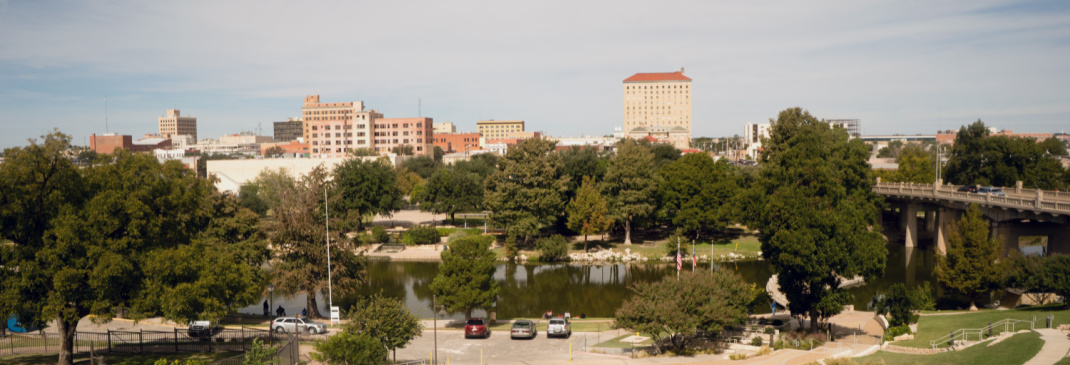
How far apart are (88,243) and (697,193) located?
60.8 metres

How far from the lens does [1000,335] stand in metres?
30.8

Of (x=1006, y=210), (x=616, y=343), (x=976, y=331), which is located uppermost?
(x=1006, y=210)

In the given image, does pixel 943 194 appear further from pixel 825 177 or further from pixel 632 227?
pixel 825 177

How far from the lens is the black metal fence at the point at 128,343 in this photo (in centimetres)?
2987

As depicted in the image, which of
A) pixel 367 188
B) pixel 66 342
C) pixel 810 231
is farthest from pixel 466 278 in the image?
pixel 367 188

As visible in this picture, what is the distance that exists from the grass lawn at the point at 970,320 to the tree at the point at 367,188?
60.0 meters

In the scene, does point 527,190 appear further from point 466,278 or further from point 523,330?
point 523,330

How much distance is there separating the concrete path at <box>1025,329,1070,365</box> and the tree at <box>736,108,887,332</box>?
7.93 metres

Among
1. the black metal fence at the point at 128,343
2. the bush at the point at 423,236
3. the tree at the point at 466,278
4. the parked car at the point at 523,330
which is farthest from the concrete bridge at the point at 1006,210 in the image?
the bush at the point at 423,236

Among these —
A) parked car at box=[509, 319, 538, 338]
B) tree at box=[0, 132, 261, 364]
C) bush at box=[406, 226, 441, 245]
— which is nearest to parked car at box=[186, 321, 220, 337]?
tree at box=[0, 132, 261, 364]

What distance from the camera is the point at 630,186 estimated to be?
75.6m

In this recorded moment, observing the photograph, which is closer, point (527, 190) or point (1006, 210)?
point (1006, 210)

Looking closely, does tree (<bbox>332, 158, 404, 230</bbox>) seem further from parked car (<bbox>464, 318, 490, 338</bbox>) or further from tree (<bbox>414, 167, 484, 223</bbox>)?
parked car (<bbox>464, 318, 490, 338</bbox>)

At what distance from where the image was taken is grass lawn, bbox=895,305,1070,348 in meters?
32.4
